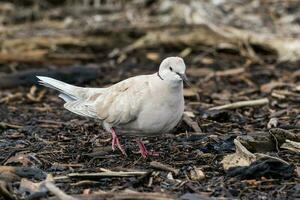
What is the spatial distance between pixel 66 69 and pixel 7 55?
4.12ft

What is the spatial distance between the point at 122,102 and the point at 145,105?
0.99ft

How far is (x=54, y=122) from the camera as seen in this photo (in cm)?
720

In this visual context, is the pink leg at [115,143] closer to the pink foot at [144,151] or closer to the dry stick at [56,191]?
the pink foot at [144,151]

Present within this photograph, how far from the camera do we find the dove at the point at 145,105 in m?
5.46

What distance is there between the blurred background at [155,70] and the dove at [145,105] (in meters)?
0.25

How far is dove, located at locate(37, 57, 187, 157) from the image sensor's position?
17.9 feet

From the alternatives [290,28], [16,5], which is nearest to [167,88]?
[290,28]

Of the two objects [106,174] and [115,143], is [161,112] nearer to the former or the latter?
[115,143]

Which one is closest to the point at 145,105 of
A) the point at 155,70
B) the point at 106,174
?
the point at 106,174

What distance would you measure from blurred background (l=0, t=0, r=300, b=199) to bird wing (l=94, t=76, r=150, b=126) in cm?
32

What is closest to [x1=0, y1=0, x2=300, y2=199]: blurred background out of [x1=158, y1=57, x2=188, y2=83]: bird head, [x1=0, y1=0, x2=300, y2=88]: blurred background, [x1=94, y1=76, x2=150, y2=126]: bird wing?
[x1=0, y1=0, x2=300, y2=88]: blurred background

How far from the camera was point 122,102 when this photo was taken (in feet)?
18.9

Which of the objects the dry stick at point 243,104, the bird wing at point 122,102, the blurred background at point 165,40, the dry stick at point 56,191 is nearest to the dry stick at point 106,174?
the dry stick at point 56,191

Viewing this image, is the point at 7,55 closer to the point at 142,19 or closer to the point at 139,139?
the point at 142,19
